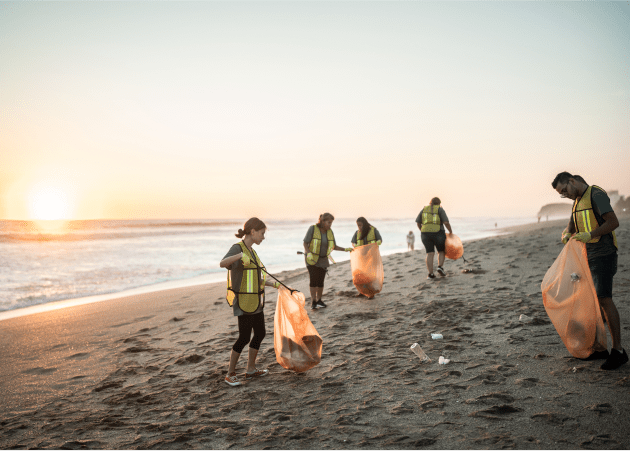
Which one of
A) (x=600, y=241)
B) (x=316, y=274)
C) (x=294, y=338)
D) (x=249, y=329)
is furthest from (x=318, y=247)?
(x=600, y=241)

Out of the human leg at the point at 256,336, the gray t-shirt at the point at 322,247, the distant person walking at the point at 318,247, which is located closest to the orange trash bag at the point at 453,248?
the distant person walking at the point at 318,247

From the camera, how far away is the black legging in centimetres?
362

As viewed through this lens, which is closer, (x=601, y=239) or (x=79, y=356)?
(x=601, y=239)

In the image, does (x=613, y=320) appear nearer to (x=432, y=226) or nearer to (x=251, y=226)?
(x=251, y=226)

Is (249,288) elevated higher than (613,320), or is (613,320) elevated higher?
(249,288)

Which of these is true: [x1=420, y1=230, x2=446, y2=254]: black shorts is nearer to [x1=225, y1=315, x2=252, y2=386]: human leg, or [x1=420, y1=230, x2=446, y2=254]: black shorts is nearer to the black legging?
the black legging

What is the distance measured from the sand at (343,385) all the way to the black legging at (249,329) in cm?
36

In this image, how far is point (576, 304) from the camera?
3.32 meters

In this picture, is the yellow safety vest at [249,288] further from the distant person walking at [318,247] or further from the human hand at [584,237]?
the human hand at [584,237]

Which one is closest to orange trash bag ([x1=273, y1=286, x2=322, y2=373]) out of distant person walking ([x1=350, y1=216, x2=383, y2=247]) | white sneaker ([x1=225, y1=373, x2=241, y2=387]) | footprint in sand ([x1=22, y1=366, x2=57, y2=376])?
white sneaker ([x1=225, y1=373, x2=241, y2=387])

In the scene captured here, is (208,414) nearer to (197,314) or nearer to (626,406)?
(626,406)

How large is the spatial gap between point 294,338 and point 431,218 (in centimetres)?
461

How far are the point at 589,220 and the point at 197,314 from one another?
19.2 ft

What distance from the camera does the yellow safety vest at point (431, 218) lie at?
24.4 feet
